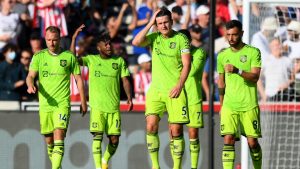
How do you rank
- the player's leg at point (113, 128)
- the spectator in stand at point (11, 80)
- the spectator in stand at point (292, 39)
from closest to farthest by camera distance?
the player's leg at point (113, 128)
the spectator in stand at point (292, 39)
the spectator in stand at point (11, 80)

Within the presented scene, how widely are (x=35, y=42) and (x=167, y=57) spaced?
4.50 m

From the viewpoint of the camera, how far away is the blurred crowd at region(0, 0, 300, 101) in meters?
17.2

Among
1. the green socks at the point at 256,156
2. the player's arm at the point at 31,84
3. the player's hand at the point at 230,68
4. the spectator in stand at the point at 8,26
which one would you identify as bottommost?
the green socks at the point at 256,156

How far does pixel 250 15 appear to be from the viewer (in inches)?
632

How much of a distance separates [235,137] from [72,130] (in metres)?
4.09

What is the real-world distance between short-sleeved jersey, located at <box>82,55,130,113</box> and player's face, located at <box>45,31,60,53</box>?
95 centimetres

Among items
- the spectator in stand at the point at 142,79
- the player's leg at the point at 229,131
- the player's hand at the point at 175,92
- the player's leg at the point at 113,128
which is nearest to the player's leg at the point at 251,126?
the player's leg at the point at 229,131

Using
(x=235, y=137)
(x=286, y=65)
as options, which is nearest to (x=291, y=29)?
(x=286, y=65)

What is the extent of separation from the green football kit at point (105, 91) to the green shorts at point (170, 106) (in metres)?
1.28

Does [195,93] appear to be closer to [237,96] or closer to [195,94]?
[195,94]

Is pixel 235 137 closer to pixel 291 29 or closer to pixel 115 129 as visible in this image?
pixel 115 129

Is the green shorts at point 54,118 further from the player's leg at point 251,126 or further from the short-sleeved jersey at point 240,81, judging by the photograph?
the player's leg at point 251,126

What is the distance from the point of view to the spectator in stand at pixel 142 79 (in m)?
18.0

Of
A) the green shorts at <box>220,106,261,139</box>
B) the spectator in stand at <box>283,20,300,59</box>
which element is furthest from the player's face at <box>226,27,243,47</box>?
the spectator in stand at <box>283,20,300,59</box>
